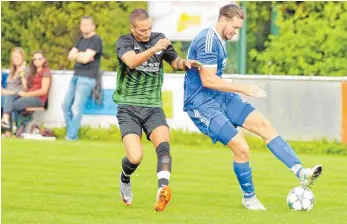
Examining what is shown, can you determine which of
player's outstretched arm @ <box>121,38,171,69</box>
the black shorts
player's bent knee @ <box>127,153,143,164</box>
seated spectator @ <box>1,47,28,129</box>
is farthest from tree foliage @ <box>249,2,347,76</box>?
player's outstretched arm @ <box>121,38,171,69</box>

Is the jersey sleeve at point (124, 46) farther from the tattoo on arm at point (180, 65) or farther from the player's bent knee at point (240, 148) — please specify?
the player's bent knee at point (240, 148)

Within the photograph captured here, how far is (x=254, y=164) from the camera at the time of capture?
55.2 ft

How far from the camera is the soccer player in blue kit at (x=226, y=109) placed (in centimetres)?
1158

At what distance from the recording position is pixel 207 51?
11.6m

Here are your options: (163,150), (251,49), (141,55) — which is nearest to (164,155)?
(163,150)

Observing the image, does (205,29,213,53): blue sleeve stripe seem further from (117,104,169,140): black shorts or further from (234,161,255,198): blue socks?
(234,161,255,198): blue socks

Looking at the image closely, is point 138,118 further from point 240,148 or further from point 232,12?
point 232,12

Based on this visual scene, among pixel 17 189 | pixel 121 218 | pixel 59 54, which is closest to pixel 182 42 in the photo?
pixel 59 54

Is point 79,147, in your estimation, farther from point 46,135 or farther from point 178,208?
point 178,208

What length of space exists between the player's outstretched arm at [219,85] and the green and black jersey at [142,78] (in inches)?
14.6

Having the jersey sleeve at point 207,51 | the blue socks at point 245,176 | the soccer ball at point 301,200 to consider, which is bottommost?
the soccer ball at point 301,200

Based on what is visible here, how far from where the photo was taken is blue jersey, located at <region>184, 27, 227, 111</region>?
38.2 ft

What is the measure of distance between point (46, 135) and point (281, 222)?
11198 mm

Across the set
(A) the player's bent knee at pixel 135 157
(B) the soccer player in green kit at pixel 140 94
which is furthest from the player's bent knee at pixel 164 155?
(A) the player's bent knee at pixel 135 157
